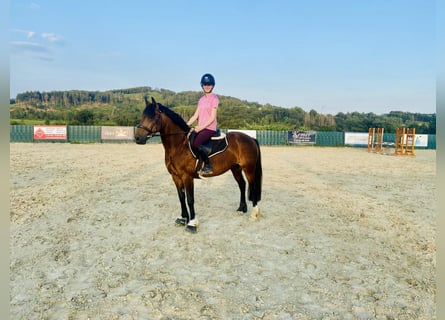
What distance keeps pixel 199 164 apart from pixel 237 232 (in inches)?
55.7

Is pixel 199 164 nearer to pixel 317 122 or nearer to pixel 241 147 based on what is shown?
pixel 241 147

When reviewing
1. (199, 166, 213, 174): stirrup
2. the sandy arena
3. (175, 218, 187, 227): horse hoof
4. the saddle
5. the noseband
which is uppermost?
the noseband

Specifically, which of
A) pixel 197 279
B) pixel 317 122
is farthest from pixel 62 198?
pixel 317 122

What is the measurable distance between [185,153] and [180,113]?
150 ft

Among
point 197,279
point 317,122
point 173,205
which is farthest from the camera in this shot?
point 317,122

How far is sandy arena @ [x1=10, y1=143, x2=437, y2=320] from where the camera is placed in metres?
2.93

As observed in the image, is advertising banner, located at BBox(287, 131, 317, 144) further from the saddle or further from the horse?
the saddle

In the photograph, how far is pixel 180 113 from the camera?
163 feet

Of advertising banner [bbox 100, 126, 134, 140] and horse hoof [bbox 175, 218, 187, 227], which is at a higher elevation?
advertising banner [bbox 100, 126, 134, 140]

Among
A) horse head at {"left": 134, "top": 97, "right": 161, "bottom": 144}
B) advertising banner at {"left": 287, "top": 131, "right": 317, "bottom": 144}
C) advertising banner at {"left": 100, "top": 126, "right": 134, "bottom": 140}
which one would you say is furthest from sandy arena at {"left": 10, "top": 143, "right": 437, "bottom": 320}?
advertising banner at {"left": 287, "top": 131, "right": 317, "bottom": 144}

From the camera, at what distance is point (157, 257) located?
4078 mm

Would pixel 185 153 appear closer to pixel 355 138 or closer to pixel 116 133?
pixel 116 133

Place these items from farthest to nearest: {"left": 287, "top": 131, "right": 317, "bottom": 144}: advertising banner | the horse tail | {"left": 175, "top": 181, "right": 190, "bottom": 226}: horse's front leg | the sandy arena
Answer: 1. {"left": 287, "top": 131, "right": 317, "bottom": 144}: advertising banner
2. the horse tail
3. {"left": 175, "top": 181, "right": 190, "bottom": 226}: horse's front leg
4. the sandy arena

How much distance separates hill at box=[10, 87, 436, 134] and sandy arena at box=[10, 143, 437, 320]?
81.7 ft
